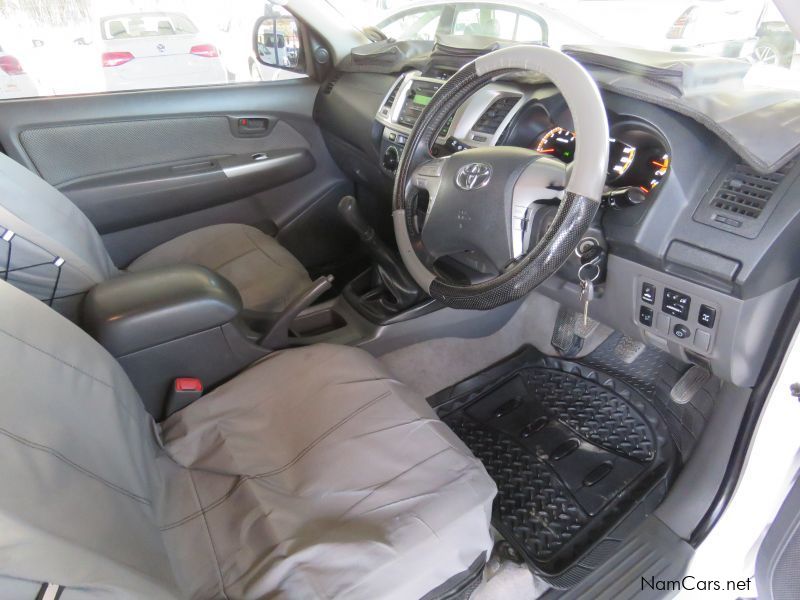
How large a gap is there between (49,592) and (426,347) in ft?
3.69

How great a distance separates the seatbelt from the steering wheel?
69cm

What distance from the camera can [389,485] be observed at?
0.79m

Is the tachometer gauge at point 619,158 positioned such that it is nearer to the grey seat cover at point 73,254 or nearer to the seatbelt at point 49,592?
the grey seat cover at point 73,254

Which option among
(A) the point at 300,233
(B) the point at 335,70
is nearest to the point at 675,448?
(A) the point at 300,233

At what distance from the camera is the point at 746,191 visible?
85cm

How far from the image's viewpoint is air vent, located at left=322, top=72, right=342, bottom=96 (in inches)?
73.2

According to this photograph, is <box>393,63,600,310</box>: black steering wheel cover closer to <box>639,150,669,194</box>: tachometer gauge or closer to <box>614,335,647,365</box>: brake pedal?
<box>639,150,669,194</box>: tachometer gauge

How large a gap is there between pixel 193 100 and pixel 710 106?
147 cm

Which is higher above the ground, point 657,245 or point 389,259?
point 657,245

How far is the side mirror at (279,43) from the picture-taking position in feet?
5.98

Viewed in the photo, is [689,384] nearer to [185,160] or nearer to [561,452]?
[561,452]

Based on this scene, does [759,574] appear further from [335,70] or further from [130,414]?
[335,70]

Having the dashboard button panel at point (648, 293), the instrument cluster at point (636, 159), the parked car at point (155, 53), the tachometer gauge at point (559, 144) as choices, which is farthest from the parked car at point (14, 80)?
the dashboard button panel at point (648, 293)

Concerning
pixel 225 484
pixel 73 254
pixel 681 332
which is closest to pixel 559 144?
pixel 681 332
